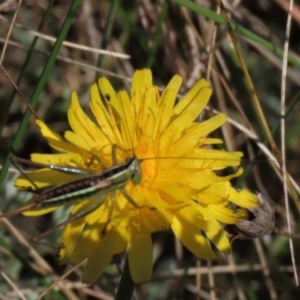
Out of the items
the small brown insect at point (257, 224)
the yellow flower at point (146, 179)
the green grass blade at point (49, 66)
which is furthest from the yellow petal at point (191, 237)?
the green grass blade at point (49, 66)

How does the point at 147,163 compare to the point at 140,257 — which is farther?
the point at 147,163

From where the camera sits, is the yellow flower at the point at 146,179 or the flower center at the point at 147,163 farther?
the flower center at the point at 147,163

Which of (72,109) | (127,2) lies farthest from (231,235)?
(127,2)

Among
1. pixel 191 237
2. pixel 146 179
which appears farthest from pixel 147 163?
pixel 191 237

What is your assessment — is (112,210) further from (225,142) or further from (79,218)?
(225,142)

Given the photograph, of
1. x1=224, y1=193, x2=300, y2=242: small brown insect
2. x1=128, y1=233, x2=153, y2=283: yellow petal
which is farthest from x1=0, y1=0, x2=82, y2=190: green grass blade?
x1=224, y1=193, x2=300, y2=242: small brown insect

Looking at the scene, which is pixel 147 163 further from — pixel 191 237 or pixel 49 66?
pixel 49 66

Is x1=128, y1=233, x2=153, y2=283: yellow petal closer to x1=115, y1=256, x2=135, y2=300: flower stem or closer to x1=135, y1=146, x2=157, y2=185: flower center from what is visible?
x1=115, y1=256, x2=135, y2=300: flower stem

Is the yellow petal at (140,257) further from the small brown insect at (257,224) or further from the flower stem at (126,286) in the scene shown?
the small brown insect at (257,224)
